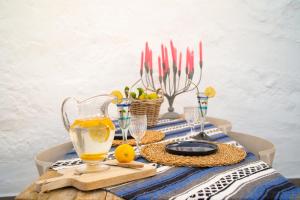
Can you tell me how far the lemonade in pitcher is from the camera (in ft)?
2.72

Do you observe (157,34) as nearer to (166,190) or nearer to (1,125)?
(1,125)

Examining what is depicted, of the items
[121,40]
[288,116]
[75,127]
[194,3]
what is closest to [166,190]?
[75,127]

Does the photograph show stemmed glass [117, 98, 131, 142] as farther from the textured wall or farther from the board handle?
the textured wall

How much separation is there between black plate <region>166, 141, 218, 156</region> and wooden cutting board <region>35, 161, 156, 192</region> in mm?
216

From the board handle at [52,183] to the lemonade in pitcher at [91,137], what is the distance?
90 millimetres

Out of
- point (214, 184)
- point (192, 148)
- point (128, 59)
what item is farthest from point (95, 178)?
point (128, 59)

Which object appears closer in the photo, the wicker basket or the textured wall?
the wicker basket

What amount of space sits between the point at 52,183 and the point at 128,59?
1.87 metres

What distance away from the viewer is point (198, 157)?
3.36ft

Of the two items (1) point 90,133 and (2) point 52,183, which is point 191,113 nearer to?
(1) point 90,133

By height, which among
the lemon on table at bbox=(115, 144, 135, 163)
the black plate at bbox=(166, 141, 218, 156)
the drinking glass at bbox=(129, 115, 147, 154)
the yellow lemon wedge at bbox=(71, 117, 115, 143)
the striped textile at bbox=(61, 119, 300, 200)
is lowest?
the striped textile at bbox=(61, 119, 300, 200)

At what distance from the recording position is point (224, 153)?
1065mm

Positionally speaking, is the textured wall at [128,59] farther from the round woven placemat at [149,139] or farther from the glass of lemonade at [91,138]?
the glass of lemonade at [91,138]

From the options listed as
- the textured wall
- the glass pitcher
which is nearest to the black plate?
the glass pitcher
